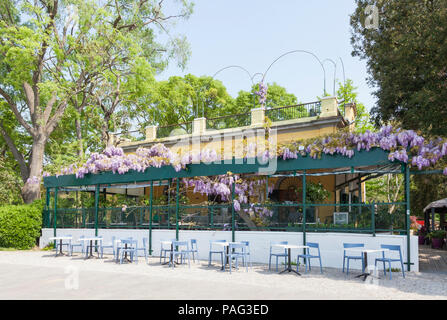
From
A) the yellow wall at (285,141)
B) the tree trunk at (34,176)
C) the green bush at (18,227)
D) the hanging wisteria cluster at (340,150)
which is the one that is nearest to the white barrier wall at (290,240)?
the yellow wall at (285,141)

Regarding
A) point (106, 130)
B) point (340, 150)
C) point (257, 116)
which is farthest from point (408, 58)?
point (106, 130)

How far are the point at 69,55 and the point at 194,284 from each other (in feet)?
50.6

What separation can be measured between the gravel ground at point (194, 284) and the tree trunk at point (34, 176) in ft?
29.0

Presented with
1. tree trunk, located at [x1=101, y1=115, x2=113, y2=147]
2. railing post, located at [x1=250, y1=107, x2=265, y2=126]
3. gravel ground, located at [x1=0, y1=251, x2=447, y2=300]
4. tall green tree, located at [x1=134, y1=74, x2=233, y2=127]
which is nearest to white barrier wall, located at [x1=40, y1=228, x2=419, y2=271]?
gravel ground, located at [x1=0, y1=251, x2=447, y2=300]

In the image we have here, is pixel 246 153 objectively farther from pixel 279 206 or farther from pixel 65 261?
pixel 65 261

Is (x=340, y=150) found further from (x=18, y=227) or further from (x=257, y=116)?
(x=18, y=227)

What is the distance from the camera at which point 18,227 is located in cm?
1647

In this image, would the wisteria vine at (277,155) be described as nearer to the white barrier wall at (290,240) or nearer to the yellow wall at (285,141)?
the yellow wall at (285,141)

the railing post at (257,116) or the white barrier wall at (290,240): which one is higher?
the railing post at (257,116)

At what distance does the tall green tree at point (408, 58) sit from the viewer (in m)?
11.0

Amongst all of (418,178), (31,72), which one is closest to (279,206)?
(418,178)

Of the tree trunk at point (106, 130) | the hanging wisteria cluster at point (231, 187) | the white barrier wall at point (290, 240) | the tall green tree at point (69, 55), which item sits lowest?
the white barrier wall at point (290, 240)

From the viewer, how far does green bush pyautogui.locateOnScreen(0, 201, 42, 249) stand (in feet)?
53.7
